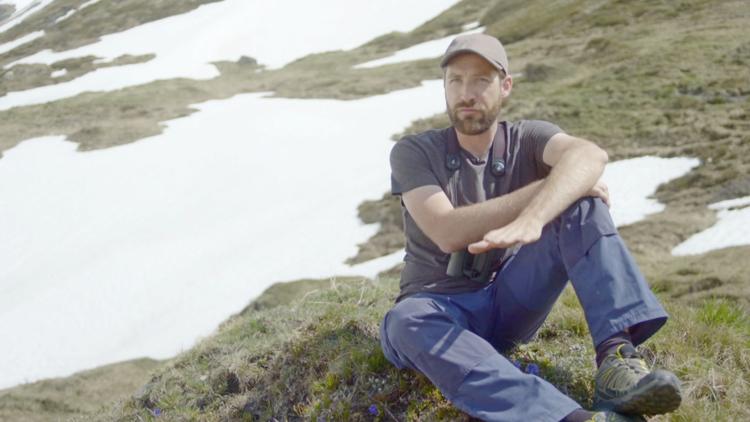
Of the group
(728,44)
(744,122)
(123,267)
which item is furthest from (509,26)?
(123,267)

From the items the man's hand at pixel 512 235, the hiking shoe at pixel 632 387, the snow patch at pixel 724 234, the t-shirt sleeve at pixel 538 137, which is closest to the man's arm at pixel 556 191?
the man's hand at pixel 512 235

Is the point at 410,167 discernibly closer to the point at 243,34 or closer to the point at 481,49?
the point at 481,49

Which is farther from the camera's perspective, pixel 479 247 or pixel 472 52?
pixel 472 52

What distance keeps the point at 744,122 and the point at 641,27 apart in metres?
22.5

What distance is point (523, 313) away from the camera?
540cm

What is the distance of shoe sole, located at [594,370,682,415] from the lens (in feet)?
13.2

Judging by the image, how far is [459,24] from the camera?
72.0m

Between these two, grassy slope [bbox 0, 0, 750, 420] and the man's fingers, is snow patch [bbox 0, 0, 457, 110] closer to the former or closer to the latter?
grassy slope [bbox 0, 0, 750, 420]

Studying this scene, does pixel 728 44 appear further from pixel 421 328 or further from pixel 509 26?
pixel 421 328

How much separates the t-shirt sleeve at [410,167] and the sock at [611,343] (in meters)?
1.74

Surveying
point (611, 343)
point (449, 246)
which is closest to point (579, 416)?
point (611, 343)

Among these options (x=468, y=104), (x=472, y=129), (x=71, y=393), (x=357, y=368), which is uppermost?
(x=468, y=104)

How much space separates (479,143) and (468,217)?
85 cm

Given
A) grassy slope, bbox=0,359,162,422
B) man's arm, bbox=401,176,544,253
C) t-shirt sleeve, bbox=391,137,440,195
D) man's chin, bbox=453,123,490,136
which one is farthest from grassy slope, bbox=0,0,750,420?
grassy slope, bbox=0,359,162,422
